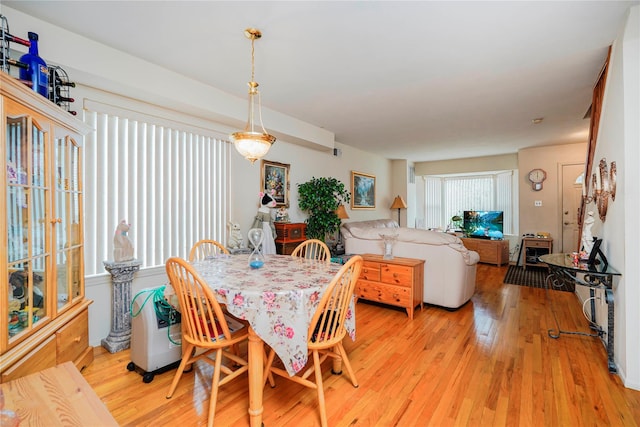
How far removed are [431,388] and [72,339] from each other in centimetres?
249

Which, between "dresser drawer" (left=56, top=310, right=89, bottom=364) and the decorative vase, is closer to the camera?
"dresser drawer" (left=56, top=310, right=89, bottom=364)

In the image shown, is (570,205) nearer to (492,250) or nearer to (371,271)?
(492,250)

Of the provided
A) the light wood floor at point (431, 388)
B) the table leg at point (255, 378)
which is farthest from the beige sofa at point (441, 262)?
the table leg at point (255, 378)

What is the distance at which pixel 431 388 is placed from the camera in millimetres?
2037

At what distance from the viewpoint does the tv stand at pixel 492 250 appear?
20.4ft

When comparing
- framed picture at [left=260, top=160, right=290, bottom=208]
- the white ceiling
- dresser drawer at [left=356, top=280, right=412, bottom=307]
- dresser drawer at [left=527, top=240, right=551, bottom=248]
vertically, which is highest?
the white ceiling

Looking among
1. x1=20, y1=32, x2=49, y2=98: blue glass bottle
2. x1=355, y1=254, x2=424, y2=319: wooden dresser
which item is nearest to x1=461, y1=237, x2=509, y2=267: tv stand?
x1=355, y1=254, x2=424, y2=319: wooden dresser

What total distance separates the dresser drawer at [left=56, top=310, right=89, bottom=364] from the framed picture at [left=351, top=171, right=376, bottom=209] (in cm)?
472

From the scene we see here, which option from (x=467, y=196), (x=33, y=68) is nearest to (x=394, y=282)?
(x=33, y=68)

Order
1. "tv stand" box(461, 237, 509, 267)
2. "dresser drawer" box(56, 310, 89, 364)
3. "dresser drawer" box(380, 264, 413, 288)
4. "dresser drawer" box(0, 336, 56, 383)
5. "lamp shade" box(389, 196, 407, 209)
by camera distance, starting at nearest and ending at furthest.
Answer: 1. "dresser drawer" box(0, 336, 56, 383)
2. "dresser drawer" box(56, 310, 89, 364)
3. "dresser drawer" box(380, 264, 413, 288)
4. "tv stand" box(461, 237, 509, 267)
5. "lamp shade" box(389, 196, 407, 209)

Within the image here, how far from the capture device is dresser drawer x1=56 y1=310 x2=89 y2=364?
6.22 ft

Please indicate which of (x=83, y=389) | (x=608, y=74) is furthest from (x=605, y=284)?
(x=83, y=389)

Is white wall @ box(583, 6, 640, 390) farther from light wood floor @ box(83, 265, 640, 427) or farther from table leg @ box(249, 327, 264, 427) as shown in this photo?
table leg @ box(249, 327, 264, 427)

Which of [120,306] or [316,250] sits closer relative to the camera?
[120,306]
